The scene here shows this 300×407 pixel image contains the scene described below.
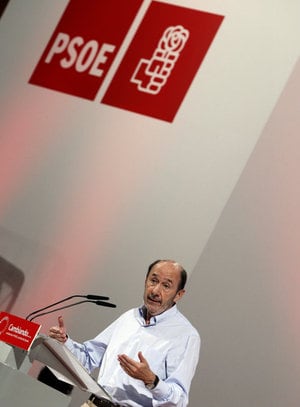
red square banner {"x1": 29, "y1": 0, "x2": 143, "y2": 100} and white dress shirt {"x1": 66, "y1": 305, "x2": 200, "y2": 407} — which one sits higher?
red square banner {"x1": 29, "y1": 0, "x2": 143, "y2": 100}

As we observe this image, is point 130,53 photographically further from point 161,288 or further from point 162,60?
point 161,288

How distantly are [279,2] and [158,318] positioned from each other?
2507mm

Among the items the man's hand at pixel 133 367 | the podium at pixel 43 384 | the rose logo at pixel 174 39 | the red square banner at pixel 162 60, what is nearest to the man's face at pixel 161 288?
the man's hand at pixel 133 367

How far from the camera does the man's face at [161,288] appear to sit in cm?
355

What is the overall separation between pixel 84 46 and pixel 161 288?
262 centimetres

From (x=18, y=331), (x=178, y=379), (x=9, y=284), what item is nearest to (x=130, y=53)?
(x=9, y=284)

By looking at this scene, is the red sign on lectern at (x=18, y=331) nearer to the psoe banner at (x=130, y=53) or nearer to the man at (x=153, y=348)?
the man at (x=153, y=348)

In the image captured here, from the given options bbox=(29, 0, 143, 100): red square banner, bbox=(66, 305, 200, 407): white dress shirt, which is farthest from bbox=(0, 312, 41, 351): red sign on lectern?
bbox=(29, 0, 143, 100): red square banner

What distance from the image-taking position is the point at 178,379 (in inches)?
128

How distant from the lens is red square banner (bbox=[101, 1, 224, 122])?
202 inches

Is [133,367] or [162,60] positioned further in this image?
[162,60]

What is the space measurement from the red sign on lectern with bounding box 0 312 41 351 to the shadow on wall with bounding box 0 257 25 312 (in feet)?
6.87

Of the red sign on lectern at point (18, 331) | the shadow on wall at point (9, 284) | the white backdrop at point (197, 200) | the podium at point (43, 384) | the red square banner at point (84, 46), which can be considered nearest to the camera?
the podium at point (43, 384)

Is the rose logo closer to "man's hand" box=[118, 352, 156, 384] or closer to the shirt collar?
the shirt collar
